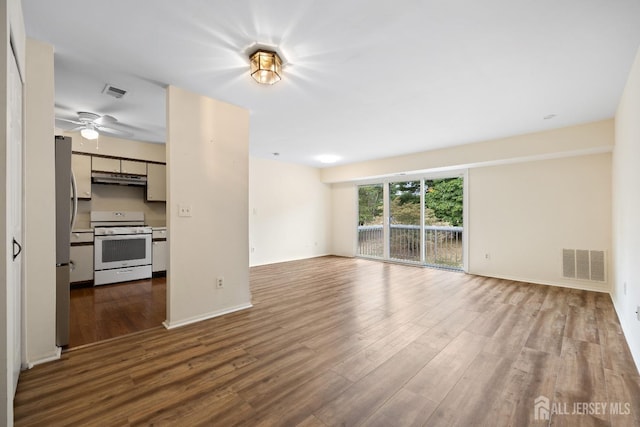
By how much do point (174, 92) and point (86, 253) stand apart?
3.19 meters

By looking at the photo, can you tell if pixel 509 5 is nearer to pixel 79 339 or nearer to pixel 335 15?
pixel 335 15

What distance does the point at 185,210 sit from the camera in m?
2.74

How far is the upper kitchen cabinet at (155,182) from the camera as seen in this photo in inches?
197

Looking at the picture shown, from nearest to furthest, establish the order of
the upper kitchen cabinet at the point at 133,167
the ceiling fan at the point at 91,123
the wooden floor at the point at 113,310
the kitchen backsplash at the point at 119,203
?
the wooden floor at the point at 113,310
the ceiling fan at the point at 91,123
the kitchen backsplash at the point at 119,203
the upper kitchen cabinet at the point at 133,167

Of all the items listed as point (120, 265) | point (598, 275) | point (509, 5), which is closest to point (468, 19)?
point (509, 5)

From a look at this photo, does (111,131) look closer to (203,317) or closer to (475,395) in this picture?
(203,317)

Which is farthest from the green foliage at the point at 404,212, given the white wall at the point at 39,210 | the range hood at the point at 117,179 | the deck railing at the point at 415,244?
the white wall at the point at 39,210

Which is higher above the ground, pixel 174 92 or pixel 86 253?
pixel 174 92

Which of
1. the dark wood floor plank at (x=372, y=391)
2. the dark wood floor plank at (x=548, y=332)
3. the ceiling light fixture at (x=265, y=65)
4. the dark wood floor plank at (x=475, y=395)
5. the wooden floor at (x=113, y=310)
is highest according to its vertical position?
the ceiling light fixture at (x=265, y=65)

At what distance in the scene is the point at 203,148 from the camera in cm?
288

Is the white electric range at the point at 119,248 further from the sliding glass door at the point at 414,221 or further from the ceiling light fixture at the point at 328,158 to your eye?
the sliding glass door at the point at 414,221

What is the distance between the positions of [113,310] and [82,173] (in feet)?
8.58

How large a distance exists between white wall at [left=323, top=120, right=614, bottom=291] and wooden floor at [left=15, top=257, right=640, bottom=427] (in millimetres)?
1280

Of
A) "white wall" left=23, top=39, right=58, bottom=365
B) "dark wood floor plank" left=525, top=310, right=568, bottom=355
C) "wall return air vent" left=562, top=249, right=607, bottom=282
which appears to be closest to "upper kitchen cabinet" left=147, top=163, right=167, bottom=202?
"white wall" left=23, top=39, right=58, bottom=365
